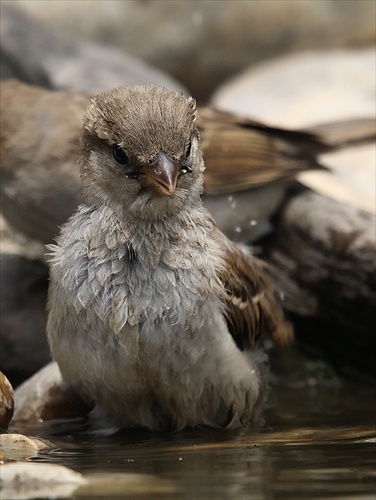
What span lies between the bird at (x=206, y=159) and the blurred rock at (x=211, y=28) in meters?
2.50

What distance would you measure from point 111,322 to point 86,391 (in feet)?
1.81

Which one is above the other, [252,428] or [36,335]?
[36,335]

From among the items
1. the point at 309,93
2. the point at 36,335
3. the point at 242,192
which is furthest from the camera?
the point at 309,93

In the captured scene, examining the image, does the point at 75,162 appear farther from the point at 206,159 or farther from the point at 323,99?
the point at 323,99

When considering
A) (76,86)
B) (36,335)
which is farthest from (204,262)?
(76,86)

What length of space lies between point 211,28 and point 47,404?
17.2ft

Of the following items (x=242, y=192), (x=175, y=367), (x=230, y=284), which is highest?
(x=242, y=192)

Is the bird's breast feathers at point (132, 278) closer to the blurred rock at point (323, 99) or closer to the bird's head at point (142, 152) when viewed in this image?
the bird's head at point (142, 152)

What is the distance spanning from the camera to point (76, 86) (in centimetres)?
790

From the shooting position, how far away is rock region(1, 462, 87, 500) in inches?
137

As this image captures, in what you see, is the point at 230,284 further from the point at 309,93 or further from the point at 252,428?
the point at 309,93

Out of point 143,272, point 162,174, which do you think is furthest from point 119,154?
point 143,272

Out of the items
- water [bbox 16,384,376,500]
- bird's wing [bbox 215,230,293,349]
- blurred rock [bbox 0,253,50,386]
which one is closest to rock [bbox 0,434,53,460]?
water [bbox 16,384,376,500]

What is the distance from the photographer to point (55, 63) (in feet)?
26.5
